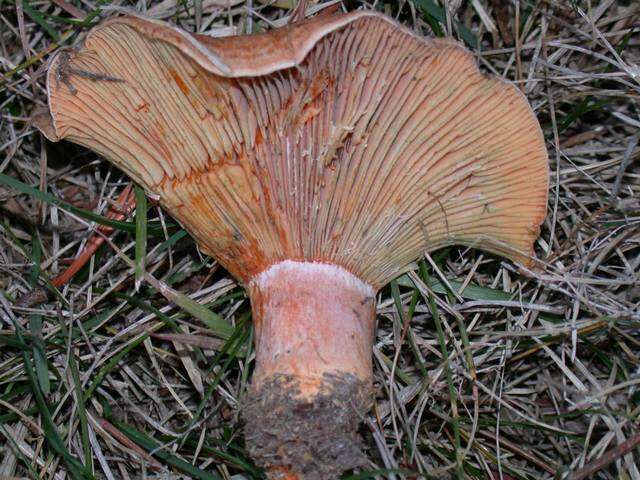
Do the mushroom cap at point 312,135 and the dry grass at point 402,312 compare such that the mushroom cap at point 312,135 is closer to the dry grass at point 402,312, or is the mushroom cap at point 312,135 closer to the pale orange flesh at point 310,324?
the pale orange flesh at point 310,324

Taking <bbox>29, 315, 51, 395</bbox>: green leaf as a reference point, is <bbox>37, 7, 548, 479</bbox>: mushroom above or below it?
above

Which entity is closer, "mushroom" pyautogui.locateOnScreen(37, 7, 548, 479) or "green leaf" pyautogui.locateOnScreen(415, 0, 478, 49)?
"mushroom" pyautogui.locateOnScreen(37, 7, 548, 479)

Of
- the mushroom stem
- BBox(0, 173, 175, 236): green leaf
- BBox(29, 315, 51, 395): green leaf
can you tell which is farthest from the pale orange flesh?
BBox(29, 315, 51, 395): green leaf

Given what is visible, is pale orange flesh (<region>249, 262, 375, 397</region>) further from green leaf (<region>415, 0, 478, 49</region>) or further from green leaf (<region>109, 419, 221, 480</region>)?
green leaf (<region>415, 0, 478, 49</region>)

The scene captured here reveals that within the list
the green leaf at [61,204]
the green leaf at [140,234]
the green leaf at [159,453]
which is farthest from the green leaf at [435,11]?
the green leaf at [159,453]

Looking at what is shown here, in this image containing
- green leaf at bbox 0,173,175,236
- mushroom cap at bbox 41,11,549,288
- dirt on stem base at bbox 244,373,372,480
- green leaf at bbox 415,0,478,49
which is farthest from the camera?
green leaf at bbox 415,0,478,49

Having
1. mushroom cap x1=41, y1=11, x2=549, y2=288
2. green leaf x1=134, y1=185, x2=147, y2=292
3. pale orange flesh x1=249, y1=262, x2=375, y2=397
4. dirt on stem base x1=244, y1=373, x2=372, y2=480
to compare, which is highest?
mushroom cap x1=41, y1=11, x2=549, y2=288

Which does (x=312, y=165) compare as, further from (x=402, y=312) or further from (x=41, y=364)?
(x=41, y=364)

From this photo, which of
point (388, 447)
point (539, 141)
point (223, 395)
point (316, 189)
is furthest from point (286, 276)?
point (539, 141)
